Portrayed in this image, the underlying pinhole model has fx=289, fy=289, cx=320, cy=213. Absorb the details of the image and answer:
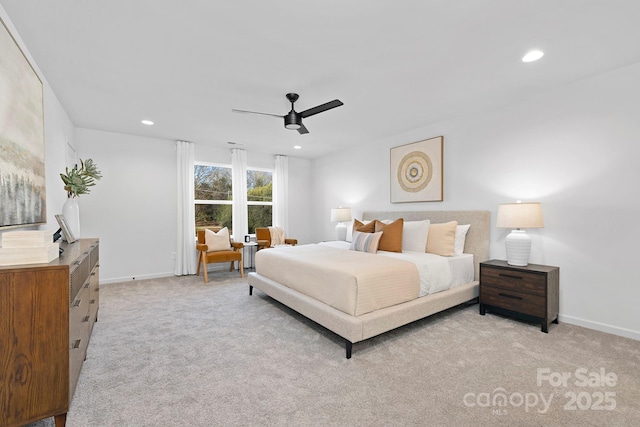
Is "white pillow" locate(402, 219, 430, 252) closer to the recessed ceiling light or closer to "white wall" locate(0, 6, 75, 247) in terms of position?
the recessed ceiling light

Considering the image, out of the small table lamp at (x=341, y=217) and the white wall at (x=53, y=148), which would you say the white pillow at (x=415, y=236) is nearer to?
the small table lamp at (x=341, y=217)

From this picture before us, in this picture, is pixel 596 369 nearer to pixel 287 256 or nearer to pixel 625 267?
pixel 625 267

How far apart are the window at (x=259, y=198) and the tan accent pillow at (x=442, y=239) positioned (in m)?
3.89

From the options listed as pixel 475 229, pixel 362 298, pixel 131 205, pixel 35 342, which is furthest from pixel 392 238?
pixel 131 205

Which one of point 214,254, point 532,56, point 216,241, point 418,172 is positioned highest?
point 532,56

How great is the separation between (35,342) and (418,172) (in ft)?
14.9

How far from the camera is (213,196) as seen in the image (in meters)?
6.04

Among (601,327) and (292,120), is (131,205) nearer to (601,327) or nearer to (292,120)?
(292,120)

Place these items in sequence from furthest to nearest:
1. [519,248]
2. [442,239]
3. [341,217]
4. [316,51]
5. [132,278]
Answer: [341,217] < [132,278] < [442,239] < [519,248] < [316,51]

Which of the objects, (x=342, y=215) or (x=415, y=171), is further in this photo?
A: (x=342, y=215)

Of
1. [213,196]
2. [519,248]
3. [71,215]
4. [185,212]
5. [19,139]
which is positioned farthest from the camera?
[213,196]

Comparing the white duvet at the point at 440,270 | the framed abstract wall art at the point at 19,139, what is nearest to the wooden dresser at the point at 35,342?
the framed abstract wall art at the point at 19,139

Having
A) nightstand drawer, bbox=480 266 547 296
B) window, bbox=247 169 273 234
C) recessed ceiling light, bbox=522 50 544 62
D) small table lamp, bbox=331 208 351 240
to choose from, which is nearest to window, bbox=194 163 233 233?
window, bbox=247 169 273 234

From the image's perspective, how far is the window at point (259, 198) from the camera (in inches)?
256
